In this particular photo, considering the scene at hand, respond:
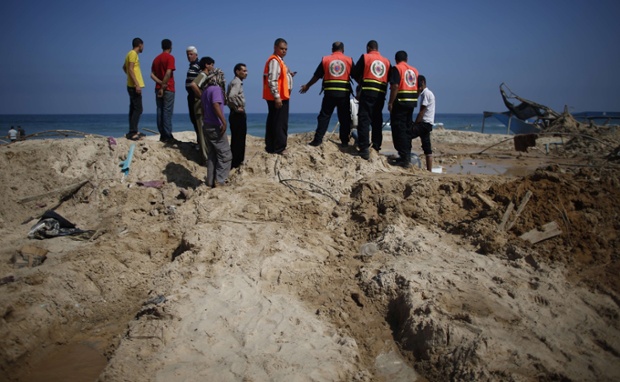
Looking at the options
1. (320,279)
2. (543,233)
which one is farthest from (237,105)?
(543,233)

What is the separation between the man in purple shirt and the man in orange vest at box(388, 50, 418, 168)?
267 centimetres

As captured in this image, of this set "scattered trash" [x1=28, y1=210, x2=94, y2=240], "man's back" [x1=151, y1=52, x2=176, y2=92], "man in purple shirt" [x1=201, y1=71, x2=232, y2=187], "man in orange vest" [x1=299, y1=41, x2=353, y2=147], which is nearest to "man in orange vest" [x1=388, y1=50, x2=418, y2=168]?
"man in orange vest" [x1=299, y1=41, x2=353, y2=147]

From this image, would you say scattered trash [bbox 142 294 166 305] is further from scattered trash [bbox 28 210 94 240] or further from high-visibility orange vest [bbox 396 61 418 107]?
high-visibility orange vest [bbox 396 61 418 107]

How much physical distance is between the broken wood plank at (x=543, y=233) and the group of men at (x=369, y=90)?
2730 millimetres

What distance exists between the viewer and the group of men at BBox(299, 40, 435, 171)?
657 cm

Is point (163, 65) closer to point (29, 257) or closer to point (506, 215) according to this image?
point (29, 257)

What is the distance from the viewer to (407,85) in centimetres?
663

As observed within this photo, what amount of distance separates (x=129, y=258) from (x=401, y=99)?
4632mm

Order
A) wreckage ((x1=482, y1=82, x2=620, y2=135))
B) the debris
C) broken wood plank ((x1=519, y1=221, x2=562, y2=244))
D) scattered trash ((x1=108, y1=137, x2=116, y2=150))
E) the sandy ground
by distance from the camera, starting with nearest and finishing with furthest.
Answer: the sandy ground < broken wood plank ((x1=519, y1=221, x2=562, y2=244)) < scattered trash ((x1=108, y1=137, x2=116, y2=150)) < the debris < wreckage ((x1=482, y1=82, x2=620, y2=135))

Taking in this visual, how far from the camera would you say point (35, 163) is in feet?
24.3

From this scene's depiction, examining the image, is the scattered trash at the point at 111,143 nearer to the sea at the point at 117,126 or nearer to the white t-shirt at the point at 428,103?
the white t-shirt at the point at 428,103

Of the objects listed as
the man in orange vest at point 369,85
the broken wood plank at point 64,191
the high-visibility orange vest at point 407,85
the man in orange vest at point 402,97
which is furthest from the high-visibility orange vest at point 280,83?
the broken wood plank at point 64,191

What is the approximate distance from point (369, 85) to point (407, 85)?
0.62 m

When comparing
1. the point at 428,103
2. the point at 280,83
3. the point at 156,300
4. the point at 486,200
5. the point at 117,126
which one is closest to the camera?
the point at 156,300
